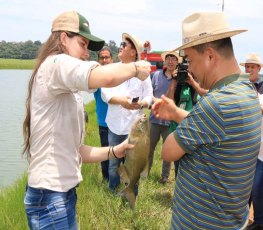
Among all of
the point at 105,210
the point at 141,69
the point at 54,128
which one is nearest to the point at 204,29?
the point at 141,69

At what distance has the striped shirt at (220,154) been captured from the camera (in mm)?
1799

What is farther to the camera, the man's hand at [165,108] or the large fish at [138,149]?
the large fish at [138,149]

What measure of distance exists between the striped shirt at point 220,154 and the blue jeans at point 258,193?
2.24 meters

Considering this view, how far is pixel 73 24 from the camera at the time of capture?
2.11 metres

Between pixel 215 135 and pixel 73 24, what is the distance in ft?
3.30

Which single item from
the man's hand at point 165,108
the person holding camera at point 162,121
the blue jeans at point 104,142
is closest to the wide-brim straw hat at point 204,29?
the man's hand at point 165,108

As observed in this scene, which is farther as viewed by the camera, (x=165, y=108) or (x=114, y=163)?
(x=114, y=163)

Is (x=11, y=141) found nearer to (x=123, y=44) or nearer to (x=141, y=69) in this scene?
(x=123, y=44)

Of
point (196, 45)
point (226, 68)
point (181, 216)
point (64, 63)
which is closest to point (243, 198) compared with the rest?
point (181, 216)

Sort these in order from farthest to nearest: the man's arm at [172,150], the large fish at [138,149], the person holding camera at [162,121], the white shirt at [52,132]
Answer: the person holding camera at [162,121] < the large fish at [138,149] < the white shirt at [52,132] < the man's arm at [172,150]

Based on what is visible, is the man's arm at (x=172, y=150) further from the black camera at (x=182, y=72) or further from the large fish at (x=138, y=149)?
the black camera at (x=182, y=72)

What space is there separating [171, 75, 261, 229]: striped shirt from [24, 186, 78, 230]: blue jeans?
2.21 feet

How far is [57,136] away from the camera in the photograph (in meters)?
2.10

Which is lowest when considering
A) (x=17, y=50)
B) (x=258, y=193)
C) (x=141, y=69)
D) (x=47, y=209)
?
(x=17, y=50)
